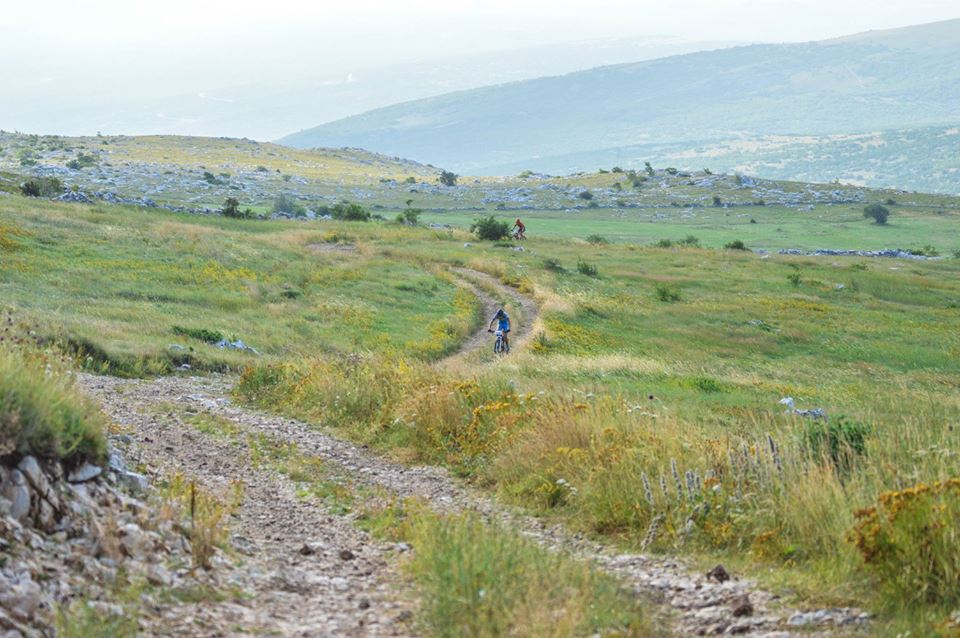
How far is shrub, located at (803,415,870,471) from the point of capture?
11469 mm

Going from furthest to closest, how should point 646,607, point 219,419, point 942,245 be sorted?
point 942,245
point 219,419
point 646,607

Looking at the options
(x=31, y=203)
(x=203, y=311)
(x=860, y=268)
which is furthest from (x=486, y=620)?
(x=860, y=268)

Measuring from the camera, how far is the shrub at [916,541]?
8.09m

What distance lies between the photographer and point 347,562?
10211 mm

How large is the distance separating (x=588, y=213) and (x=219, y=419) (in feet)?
373

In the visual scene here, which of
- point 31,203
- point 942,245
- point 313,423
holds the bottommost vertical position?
point 942,245

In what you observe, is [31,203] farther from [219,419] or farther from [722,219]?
[722,219]

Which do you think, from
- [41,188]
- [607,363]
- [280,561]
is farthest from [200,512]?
[41,188]

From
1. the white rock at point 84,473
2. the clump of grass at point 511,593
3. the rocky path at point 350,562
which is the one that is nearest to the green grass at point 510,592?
the clump of grass at point 511,593

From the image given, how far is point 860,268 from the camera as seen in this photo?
7156 centimetres

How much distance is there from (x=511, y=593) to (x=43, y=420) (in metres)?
4.47

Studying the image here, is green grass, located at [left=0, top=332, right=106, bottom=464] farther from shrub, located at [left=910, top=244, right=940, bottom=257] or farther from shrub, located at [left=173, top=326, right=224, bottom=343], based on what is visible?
shrub, located at [left=910, top=244, right=940, bottom=257]

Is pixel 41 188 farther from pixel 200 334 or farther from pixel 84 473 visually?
pixel 84 473

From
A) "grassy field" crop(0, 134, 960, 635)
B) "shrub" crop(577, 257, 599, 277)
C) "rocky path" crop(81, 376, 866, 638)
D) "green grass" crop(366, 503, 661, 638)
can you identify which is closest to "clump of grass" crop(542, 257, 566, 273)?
"grassy field" crop(0, 134, 960, 635)
